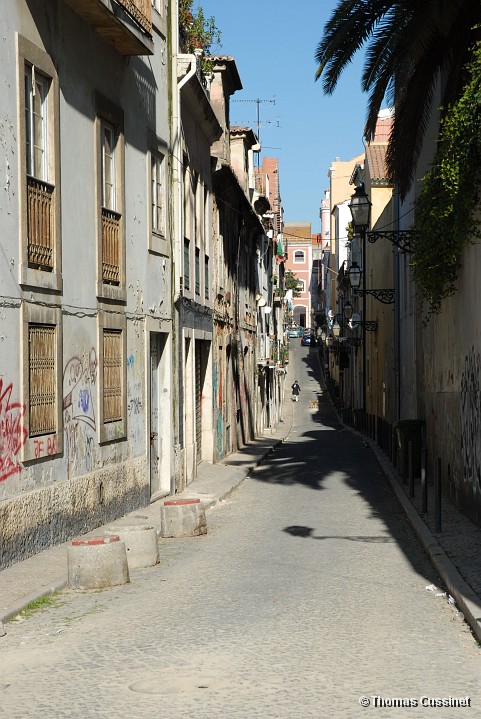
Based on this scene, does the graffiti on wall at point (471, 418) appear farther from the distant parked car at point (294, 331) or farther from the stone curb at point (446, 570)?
the distant parked car at point (294, 331)

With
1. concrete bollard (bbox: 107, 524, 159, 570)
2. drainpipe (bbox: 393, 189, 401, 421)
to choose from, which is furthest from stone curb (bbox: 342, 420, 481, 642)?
drainpipe (bbox: 393, 189, 401, 421)

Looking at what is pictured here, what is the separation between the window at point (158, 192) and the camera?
18.3 metres

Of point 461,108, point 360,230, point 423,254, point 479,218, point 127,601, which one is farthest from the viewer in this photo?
point 360,230

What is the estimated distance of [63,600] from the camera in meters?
9.78

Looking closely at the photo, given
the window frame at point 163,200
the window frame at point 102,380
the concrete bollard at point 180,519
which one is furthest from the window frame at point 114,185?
the concrete bollard at point 180,519

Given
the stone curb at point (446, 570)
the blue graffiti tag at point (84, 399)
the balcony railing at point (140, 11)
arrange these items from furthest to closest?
the balcony railing at point (140, 11) < the blue graffiti tag at point (84, 399) < the stone curb at point (446, 570)

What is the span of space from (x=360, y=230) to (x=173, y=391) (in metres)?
5.17

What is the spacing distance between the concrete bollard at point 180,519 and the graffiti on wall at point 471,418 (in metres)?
3.76

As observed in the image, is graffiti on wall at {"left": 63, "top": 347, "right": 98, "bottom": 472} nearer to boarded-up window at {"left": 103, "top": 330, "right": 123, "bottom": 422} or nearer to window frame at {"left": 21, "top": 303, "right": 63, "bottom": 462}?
window frame at {"left": 21, "top": 303, "right": 63, "bottom": 462}

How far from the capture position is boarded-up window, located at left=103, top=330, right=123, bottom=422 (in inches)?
602

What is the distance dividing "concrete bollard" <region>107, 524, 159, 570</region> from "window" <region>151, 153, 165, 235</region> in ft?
25.2

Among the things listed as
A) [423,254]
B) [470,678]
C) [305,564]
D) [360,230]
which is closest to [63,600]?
[305,564]

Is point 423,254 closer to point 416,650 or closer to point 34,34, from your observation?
point 34,34

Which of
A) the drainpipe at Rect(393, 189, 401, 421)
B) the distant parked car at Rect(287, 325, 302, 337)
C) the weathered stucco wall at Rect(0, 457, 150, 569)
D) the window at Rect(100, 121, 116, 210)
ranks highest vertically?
the distant parked car at Rect(287, 325, 302, 337)
